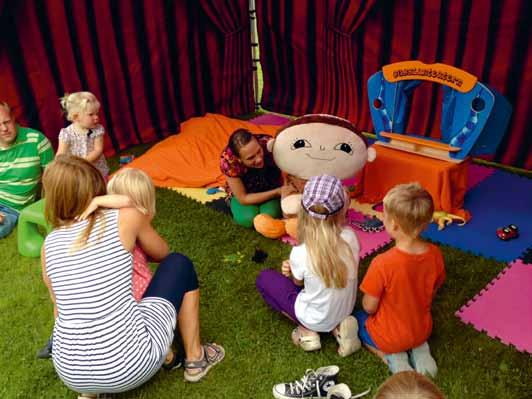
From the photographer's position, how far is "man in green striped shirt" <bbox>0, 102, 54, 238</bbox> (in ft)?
13.0

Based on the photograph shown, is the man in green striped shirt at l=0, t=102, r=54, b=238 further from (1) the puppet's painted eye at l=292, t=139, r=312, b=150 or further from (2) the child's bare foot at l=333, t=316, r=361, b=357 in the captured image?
(2) the child's bare foot at l=333, t=316, r=361, b=357

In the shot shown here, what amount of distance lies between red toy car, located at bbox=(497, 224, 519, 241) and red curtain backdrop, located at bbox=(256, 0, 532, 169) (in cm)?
132

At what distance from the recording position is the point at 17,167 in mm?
4012

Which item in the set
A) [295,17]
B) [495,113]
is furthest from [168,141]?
[495,113]

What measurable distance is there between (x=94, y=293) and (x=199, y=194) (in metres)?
2.52

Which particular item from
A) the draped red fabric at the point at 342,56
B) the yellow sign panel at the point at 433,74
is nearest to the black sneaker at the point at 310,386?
the yellow sign panel at the point at 433,74

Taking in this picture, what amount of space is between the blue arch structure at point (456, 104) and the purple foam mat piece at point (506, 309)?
3.52 ft

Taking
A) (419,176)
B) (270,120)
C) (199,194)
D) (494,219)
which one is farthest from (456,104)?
(270,120)

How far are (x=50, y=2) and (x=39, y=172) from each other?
5.80ft

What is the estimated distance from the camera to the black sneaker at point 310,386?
7.69 ft

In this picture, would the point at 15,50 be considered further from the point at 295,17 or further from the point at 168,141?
the point at 295,17

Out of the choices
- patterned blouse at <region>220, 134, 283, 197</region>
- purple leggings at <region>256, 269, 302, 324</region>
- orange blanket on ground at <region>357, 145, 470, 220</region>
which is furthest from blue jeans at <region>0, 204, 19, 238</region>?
orange blanket on ground at <region>357, 145, 470, 220</region>

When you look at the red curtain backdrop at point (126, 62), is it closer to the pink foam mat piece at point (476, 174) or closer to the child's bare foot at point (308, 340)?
the pink foam mat piece at point (476, 174)

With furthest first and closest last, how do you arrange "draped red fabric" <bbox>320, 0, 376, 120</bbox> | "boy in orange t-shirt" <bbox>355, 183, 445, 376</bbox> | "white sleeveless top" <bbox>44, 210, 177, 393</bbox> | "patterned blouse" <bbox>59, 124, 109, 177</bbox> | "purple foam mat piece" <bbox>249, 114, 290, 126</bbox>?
"purple foam mat piece" <bbox>249, 114, 290, 126</bbox> → "draped red fabric" <bbox>320, 0, 376, 120</bbox> → "patterned blouse" <bbox>59, 124, 109, 177</bbox> → "boy in orange t-shirt" <bbox>355, 183, 445, 376</bbox> → "white sleeveless top" <bbox>44, 210, 177, 393</bbox>
